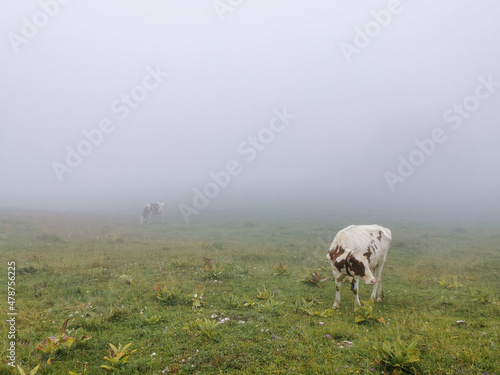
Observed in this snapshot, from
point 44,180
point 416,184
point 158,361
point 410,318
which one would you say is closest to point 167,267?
point 158,361

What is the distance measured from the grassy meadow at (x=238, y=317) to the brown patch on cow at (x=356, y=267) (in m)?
1.21

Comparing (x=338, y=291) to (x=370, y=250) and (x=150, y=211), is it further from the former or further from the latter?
(x=150, y=211)

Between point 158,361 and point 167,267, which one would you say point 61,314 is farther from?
point 167,267

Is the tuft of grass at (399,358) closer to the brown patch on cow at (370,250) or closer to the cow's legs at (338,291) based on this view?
the cow's legs at (338,291)

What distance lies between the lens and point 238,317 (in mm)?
7551

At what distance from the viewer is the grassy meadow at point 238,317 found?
512cm

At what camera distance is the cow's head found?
332 inches

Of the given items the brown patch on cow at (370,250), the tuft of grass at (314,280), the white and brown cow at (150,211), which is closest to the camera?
the brown patch on cow at (370,250)

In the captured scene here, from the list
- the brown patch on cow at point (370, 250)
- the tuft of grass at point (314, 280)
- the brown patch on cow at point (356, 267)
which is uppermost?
the brown patch on cow at point (370, 250)

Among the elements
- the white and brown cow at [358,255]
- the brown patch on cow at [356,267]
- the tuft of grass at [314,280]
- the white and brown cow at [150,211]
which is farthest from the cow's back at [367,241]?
the white and brown cow at [150,211]

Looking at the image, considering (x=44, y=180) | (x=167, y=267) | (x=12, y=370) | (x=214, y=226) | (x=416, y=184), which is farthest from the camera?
(x=44, y=180)

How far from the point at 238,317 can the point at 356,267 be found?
3980mm

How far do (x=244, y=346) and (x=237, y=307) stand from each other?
9.24 feet

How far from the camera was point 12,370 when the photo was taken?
5023 millimetres
